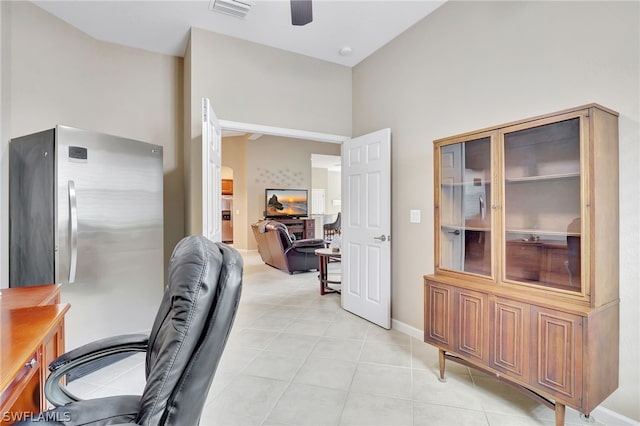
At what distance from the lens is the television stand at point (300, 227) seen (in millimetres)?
8766

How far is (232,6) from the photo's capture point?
2.72m

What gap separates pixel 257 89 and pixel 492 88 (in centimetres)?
228

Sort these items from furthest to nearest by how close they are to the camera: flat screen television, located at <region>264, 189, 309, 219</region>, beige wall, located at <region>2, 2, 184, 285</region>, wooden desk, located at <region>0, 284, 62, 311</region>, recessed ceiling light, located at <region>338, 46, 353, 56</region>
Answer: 1. flat screen television, located at <region>264, 189, 309, 219</region>
2. recessed ceiling light, located at <region>338, 46, 353, 56</region>
3. beige wall, located at <region>2, 2, 184, 285</region>
4. wooden desk, located at <region>0, 284, 62, 311</region>

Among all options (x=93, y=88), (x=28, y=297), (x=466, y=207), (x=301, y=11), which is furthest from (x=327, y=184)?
(x=28, y=297)

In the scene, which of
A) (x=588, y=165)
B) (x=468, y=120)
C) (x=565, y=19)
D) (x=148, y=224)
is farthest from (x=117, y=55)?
(x=588, y=165)

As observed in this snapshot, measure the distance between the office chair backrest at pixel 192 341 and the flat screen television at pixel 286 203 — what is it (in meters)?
7.93

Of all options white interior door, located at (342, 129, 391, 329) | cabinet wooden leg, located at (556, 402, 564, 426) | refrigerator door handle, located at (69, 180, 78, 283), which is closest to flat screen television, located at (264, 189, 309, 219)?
white interior door, located at (342, 129, 391, 329)

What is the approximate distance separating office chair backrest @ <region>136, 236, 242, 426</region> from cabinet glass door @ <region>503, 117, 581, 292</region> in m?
1.83

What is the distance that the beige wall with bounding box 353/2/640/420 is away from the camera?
175 cm

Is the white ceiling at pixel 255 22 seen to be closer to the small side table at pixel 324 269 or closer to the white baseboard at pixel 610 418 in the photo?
the small side table at pixel 324 269

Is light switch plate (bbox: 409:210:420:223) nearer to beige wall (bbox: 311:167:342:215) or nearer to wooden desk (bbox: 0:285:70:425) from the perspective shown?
wooden desk (bbox: 0:285:70:425)

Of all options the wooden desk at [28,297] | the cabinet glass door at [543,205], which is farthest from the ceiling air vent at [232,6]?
the wooden desk at [28,297]

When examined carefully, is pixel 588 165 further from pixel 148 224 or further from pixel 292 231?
pixel 292 231

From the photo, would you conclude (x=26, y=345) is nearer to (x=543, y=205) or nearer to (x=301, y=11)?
(x=301, y=11)
